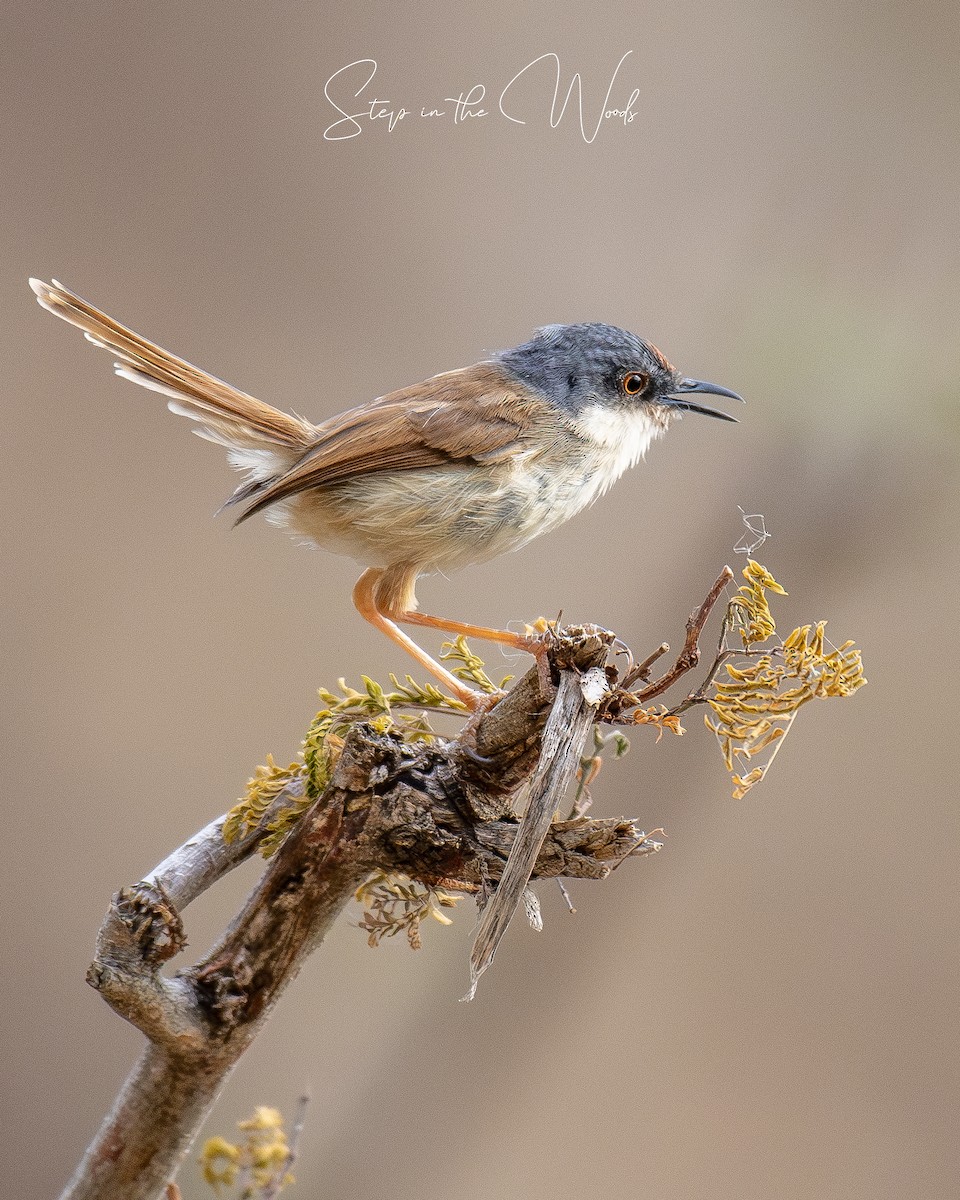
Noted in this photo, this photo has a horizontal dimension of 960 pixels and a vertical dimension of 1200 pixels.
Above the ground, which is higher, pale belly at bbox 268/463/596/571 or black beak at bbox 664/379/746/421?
black beak at bbox 664/379/746/421

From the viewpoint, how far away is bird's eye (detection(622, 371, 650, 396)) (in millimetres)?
2236

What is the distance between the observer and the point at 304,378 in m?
3.16

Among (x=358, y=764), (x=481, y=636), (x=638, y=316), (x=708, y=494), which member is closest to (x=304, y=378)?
(x=638, y=316)

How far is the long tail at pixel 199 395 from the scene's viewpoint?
2.06m

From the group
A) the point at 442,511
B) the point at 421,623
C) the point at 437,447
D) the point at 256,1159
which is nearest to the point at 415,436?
the point at 437,447

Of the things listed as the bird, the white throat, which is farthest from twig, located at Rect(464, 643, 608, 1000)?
the white throat

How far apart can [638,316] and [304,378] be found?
1025mm

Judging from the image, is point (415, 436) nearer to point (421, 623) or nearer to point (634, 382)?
point (421, 623)

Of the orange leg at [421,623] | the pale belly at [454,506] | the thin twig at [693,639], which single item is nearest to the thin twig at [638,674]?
the thin twig at [693,639]

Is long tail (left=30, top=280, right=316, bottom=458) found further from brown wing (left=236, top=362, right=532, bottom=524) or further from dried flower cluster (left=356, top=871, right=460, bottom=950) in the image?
dried flower cluster (left=356, top=871, right=460, bottom=950)

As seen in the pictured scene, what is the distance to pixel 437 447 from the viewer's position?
1.97 meters

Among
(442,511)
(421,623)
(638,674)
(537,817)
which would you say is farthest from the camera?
(421,623)

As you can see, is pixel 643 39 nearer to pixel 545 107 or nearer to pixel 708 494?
pixel 545 107

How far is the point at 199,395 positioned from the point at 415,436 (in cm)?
49
